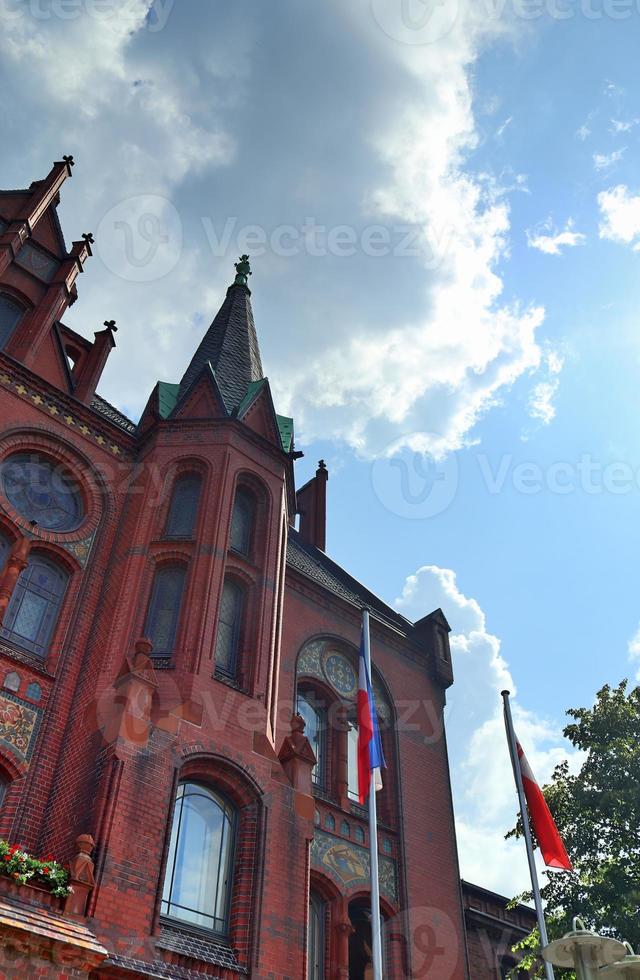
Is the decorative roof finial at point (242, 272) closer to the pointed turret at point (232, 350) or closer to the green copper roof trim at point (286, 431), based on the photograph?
the pointed turret at point (232, 350)

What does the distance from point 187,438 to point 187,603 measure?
173 inches

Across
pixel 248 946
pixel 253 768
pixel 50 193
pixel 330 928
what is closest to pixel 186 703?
pixel 253 768

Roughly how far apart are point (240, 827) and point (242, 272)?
17.1 metres

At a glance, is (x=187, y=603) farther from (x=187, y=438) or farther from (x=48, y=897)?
(x=48, y=897)

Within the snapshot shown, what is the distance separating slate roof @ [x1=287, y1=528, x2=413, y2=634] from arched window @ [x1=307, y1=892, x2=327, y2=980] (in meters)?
8.34

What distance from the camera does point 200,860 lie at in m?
13.2

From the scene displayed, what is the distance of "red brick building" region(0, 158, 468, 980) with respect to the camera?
12.1m

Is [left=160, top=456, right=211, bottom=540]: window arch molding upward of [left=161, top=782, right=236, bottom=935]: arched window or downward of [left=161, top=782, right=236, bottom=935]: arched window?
upward

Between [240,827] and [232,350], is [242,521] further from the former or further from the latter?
[240,827]

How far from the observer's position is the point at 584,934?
9312mm

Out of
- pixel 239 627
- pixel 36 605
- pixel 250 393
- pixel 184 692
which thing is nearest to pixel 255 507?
pixel 250 393

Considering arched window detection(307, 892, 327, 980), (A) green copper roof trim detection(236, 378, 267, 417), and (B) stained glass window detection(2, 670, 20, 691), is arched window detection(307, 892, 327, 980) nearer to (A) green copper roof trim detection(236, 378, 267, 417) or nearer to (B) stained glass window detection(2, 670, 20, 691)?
(B) stained glass window detection(2, 670, 20, 691)

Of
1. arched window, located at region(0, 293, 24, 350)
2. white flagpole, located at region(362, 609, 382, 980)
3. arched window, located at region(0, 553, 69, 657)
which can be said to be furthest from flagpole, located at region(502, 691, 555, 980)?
arched window, located at region(0, 293, 24, 350)

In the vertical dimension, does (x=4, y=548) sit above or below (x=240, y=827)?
above
